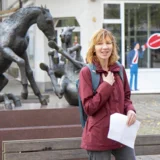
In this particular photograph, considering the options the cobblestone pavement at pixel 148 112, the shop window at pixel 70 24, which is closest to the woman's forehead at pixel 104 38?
the cobblestone pavement at pixel 148 112

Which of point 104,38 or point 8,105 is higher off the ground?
point 104,38

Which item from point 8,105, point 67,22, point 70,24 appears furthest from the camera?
point 67,22

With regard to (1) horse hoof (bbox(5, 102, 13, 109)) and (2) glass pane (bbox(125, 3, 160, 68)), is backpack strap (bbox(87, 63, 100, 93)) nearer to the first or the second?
(1) horse hoof (bbox(5, 102, 13, 109))

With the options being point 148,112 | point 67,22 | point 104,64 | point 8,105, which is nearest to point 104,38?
A: point 104,64

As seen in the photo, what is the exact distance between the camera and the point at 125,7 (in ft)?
52.1

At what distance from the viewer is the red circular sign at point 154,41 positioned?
1622 cm

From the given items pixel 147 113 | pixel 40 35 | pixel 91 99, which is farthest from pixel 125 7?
pixel 91 99

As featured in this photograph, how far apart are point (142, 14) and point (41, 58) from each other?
4067mm

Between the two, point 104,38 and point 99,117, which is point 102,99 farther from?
point 104,38

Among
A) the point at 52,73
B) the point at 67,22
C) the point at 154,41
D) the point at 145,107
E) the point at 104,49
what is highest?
the point at 67,22

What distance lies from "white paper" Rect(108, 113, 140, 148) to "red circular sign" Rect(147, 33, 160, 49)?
517 inches

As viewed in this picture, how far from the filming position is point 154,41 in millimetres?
16266

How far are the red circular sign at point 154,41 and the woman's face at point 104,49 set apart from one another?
42.9ft

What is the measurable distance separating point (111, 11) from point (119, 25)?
0.57 meters
